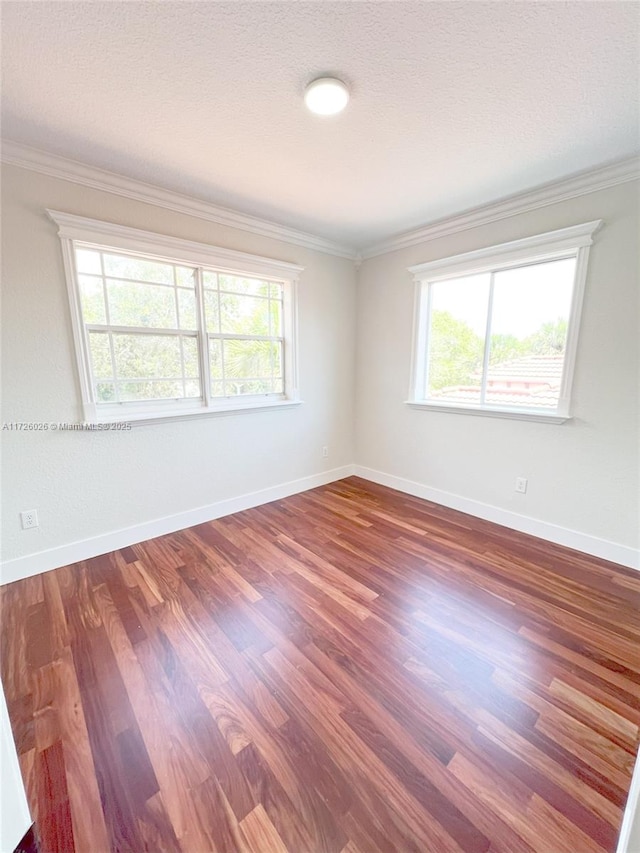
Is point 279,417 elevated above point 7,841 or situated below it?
above

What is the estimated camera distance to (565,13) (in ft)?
3.92

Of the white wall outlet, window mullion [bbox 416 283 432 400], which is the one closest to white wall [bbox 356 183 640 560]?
window mullion [bbox 416 283 432 400]

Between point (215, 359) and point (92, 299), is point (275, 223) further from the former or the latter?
point (92, 299)

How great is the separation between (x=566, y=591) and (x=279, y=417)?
2588 millimetres

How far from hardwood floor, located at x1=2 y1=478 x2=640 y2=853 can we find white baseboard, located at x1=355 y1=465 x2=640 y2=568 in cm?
10

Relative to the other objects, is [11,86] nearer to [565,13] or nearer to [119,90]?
[119,90]

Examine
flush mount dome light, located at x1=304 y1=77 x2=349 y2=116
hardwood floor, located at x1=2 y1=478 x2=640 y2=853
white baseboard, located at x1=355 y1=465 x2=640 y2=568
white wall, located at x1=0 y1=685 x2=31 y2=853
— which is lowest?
hardwood floor, located at x1=2 y1=478 x2=640 y2=853

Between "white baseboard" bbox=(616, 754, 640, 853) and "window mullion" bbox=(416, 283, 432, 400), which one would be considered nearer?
"white baseboard" bbox=(616, 754, 640, 853)

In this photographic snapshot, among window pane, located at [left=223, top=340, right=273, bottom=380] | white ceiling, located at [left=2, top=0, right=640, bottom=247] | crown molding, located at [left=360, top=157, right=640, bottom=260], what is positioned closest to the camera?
white ceiling, located at [left=2, top=0, right=640, bottom=247]

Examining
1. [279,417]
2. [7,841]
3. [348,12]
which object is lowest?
[7,841]

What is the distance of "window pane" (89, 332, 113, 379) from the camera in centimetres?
233

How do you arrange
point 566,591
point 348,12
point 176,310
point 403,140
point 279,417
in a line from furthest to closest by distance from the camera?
point 279,417 → point 176,310 → point 566,591 → point 403,140 → point 348,12

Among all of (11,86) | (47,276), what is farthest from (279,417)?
(11,86)

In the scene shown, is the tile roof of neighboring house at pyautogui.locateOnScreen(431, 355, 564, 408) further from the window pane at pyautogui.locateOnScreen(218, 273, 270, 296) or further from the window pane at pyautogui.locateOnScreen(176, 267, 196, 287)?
the window pane at pyautogui.locateOnScreen(176, 267, 196, 287)
